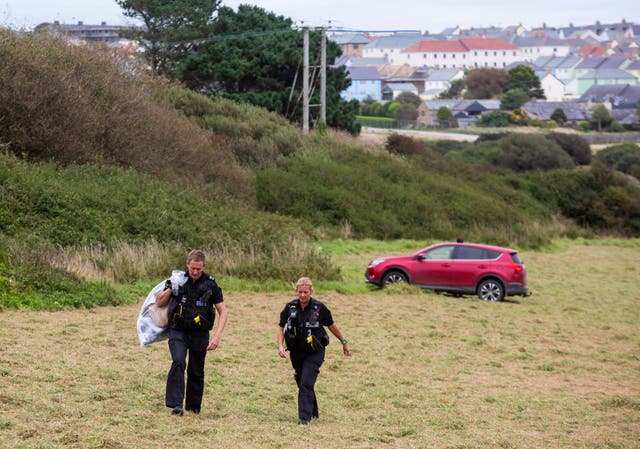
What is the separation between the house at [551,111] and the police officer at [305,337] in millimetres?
131910

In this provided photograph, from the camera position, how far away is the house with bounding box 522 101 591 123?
144 metres

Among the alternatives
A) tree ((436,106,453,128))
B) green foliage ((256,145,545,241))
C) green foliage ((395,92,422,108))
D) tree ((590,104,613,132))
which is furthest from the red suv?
green foliage ((395,92,422,108))

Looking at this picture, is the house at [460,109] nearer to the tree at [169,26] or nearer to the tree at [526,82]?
the tree at [526,82]

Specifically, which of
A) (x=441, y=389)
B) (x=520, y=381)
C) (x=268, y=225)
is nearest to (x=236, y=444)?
(x=441, y=389)

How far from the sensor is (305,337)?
1193cm

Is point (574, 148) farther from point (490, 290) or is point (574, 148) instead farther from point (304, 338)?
point (304, 338)

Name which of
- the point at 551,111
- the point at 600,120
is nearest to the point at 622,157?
the point at 600,120

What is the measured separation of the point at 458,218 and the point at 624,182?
19.3 meters

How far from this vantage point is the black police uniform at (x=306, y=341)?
39.1 ft

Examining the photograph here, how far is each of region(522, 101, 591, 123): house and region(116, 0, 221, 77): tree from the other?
255 feet

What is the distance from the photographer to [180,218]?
29438 millimetres

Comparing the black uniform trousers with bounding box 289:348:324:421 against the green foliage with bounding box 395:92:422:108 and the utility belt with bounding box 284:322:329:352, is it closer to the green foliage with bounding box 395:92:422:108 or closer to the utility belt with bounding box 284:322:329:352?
the utility belt with bounding box 284:322:329:352

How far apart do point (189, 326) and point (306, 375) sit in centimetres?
145

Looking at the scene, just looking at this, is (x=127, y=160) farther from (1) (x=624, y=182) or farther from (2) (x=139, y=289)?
(1) (x=624, y=182)
